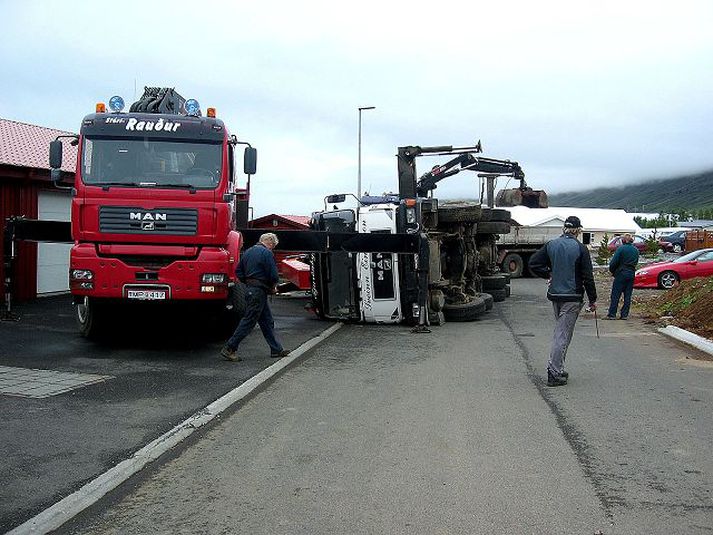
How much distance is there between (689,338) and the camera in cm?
1330

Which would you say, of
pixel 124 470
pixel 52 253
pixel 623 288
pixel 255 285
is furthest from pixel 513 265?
pixel 124 470

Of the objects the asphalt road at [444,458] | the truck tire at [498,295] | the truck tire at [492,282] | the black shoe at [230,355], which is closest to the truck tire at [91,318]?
the black shoe at [230,355]

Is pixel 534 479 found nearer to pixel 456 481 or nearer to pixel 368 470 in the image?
pixel 456 481

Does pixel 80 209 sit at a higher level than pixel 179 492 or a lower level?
higher

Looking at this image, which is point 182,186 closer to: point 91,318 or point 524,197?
point 91,318

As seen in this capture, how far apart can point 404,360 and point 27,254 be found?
10.4m

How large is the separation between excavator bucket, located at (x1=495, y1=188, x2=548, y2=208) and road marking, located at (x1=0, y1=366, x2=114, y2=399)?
22357 millimetres

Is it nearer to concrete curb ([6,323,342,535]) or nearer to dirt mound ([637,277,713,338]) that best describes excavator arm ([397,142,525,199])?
dirt mound ([637,277,713,338])

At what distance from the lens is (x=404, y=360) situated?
11547 mm

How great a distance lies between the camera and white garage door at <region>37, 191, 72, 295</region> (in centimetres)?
1861

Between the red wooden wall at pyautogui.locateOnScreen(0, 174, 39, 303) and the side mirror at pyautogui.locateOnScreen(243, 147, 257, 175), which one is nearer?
the side mirror at pyautogui.locateOnScreen(243, 147, 257, 175)

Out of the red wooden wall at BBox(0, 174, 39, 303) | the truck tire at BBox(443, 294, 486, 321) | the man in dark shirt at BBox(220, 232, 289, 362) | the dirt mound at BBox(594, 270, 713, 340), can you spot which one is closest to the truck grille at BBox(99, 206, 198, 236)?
the man in dark shirt at BBox(220, 232, 289, 362)

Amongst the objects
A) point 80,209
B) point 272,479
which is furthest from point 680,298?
point 272,479

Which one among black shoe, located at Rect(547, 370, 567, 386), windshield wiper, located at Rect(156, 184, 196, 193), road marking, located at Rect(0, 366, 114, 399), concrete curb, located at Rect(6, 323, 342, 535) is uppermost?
windshield wiper, located at Rect(156, 184, 196, 193)
